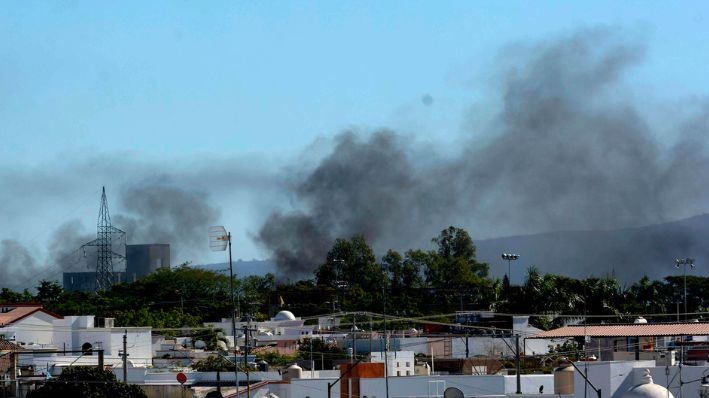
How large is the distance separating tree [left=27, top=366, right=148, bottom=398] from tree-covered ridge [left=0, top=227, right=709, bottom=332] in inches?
1663

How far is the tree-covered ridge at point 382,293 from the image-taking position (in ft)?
316

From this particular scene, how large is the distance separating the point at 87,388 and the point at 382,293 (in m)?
59.7

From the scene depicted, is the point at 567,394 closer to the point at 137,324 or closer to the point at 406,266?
the point at 137,324

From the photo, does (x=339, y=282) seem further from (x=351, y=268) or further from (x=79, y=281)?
(x=79, y=281)

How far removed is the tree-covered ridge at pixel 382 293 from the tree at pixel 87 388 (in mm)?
42230

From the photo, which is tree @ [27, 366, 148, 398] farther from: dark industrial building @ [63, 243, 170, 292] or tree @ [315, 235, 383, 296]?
dark industrial building @ [63, 243, 170, 292]

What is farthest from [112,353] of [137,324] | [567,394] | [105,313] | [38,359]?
[567,394]

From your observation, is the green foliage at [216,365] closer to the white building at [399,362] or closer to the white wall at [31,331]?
the white building at [399,362]

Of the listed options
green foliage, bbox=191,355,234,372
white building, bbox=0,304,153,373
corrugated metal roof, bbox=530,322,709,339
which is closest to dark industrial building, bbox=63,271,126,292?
white building, bbox=0,304,153,373

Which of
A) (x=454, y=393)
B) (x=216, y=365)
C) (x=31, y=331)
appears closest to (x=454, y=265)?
(x=31, y=331)

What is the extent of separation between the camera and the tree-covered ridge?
9644 centimetres

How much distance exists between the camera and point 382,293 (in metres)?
113

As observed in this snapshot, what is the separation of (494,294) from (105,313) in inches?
1165

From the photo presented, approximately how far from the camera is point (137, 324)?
98.9 meters
